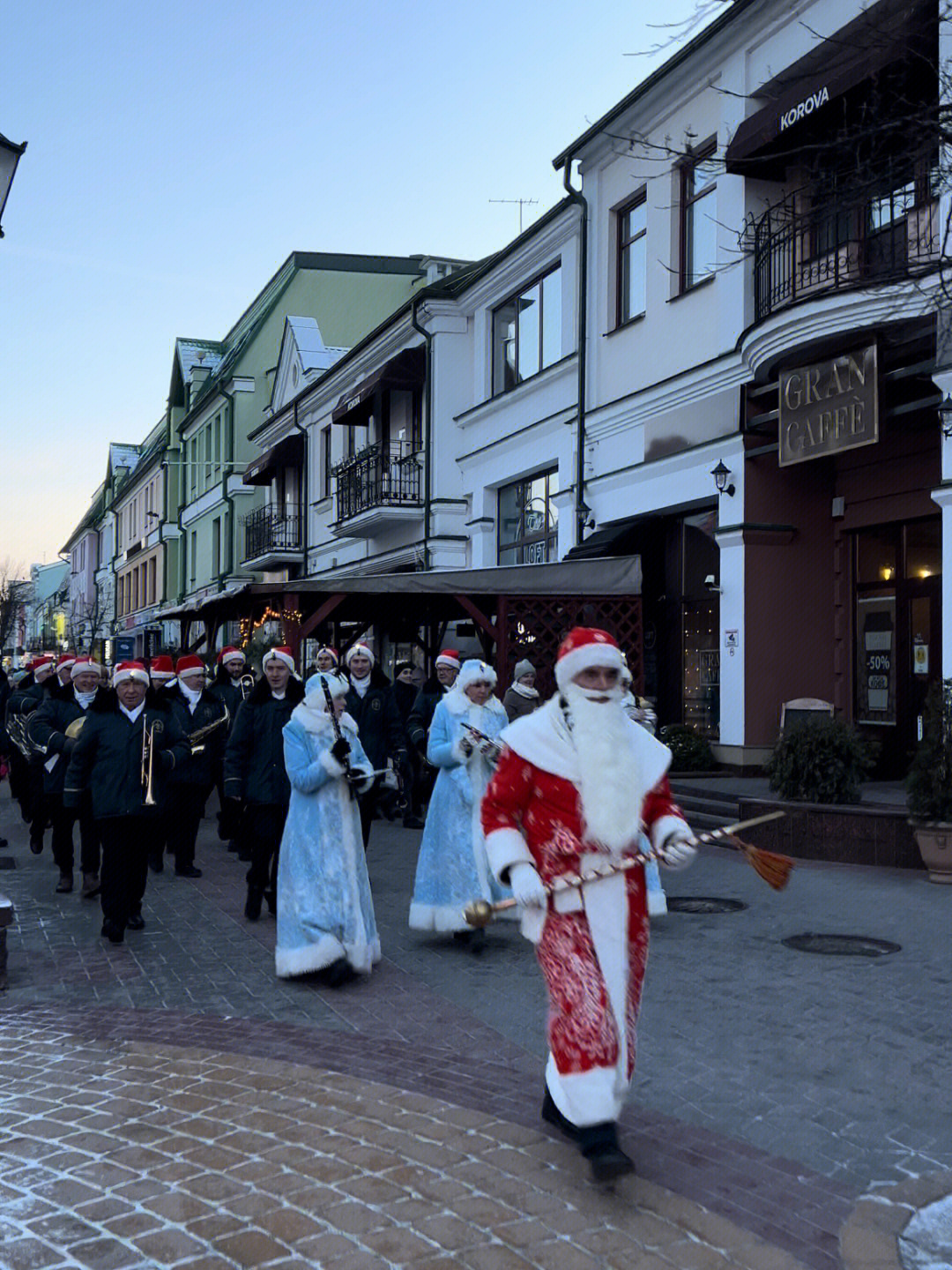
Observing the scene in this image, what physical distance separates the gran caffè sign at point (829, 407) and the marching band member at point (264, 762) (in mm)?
6902

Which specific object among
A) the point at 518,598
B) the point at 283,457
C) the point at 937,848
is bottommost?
the point at 937,848

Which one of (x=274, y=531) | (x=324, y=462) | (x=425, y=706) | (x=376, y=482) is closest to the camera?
(x=425, y=706)

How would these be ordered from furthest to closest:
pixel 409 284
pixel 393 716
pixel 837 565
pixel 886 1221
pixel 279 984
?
1. pixel 409 284
2. pixel 837 565
3. pixel 393 716
4. pixel 279 984
5. pixel 886 1221

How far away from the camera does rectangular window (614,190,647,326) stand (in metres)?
18.0

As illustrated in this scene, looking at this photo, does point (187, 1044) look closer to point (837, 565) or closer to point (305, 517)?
point (837, 565)

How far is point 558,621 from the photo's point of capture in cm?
1655

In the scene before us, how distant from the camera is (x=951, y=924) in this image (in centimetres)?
869

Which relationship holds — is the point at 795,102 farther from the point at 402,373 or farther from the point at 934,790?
the point at 402,373

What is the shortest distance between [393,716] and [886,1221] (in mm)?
7999

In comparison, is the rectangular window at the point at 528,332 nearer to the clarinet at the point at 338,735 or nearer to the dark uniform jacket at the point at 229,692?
the dark uniform jacket at the point at 229,692

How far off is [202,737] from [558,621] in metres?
6.04

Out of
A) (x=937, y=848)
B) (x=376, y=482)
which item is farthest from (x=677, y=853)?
(x=376, y=482)

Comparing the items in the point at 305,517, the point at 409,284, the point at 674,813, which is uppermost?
the point at 409,284

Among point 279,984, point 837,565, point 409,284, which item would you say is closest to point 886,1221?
point 279,984
